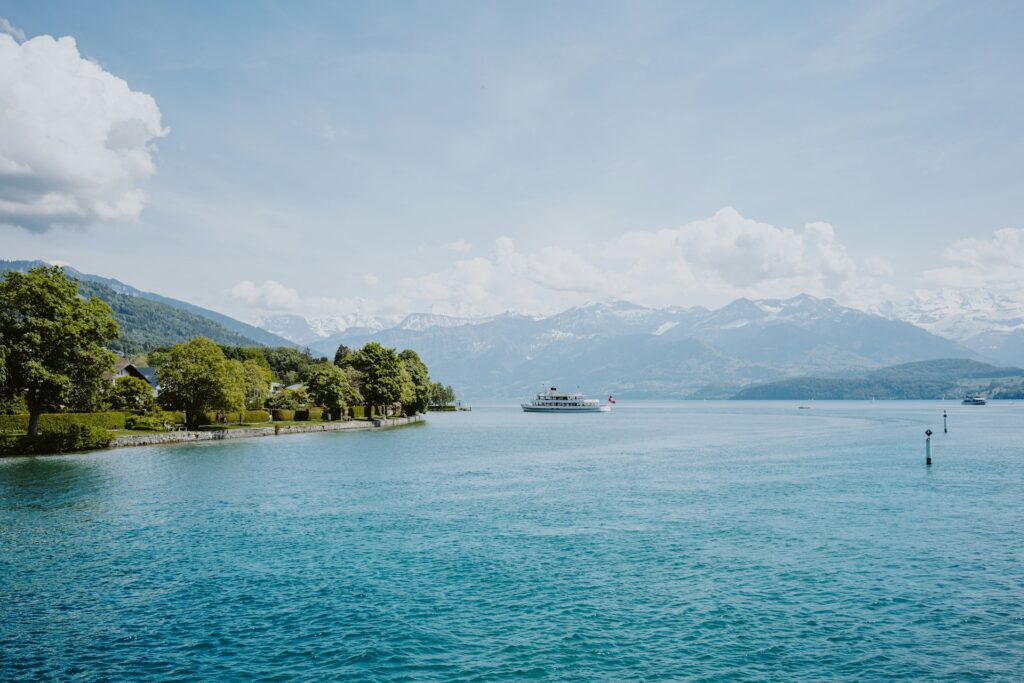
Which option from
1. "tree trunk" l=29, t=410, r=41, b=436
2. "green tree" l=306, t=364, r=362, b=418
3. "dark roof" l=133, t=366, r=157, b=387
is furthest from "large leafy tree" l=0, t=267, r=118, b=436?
"dark roof" l=133, t=366, r=157, b=387

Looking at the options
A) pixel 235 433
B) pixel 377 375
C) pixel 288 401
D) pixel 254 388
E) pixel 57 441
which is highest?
pixel 377 375

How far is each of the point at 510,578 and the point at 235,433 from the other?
3356 inches

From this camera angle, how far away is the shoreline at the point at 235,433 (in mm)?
84875

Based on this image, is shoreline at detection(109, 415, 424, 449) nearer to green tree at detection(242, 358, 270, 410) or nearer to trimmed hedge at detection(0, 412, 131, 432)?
trimmed hedge at detection(0, 412, 131, 432)

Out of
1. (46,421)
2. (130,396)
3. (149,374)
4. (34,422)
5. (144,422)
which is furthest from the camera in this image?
(149,374)

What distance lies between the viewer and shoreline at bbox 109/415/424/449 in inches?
3342

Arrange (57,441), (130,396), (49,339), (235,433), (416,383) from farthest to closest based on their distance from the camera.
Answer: (416,383) < (130,396) < (235,433) < (57,441) < (49,339)

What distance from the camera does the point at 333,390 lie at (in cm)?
13325

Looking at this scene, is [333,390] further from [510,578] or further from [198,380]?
[510,578]

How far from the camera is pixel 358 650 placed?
1950cm

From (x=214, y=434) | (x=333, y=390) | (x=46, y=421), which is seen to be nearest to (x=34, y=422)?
(x=46, y=421)

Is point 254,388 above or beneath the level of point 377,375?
beneath

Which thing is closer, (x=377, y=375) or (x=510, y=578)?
(x=510, y=578)

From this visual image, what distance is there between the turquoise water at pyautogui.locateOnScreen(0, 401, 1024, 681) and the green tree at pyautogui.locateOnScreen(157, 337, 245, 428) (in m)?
42.5
